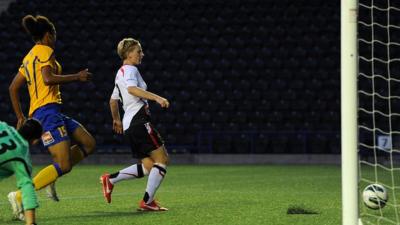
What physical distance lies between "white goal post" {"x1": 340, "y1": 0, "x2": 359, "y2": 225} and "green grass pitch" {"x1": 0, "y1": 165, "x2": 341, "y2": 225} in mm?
1399

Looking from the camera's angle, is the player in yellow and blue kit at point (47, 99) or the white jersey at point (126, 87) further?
the white jersey at point (126, 87)

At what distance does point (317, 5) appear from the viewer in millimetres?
24859

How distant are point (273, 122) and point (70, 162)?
46.2ft

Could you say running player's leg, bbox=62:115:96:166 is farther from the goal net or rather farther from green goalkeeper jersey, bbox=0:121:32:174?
the goal net

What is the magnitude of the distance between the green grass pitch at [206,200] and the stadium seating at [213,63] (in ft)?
18.6

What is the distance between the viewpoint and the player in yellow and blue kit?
8023 millimetres

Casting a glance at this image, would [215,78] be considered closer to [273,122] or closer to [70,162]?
[273,122]

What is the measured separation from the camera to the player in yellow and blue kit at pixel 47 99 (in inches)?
316

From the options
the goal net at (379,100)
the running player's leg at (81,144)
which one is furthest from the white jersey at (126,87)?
the goal net at (379,100)

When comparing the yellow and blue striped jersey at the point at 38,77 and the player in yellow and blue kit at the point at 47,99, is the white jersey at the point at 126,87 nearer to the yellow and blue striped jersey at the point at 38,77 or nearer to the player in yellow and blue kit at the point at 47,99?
the player in yellow and blue kit at the point at 47,99

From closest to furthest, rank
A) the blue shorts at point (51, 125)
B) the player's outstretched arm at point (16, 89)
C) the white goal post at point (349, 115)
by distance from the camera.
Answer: the white goal post at point (349, 115)
the blue shorts at point (51, 125)
the player's outstretched arm at point (16, 89)

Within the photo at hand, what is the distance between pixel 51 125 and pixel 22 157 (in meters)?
2.09

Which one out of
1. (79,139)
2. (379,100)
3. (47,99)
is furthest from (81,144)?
(379,100)

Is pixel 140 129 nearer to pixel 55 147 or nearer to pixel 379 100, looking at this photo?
pixel 55 147
